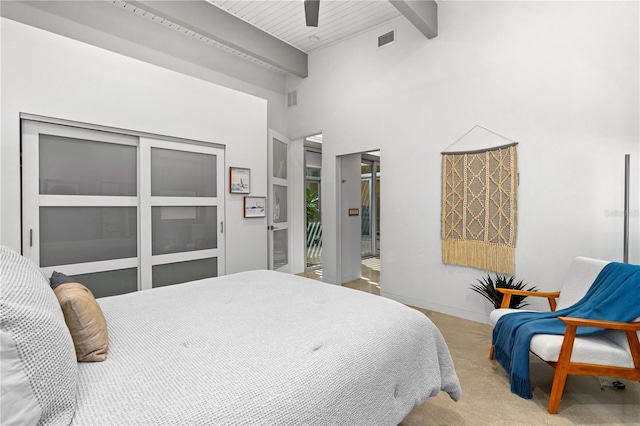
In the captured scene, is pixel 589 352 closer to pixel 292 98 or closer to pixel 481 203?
pixel 481 203

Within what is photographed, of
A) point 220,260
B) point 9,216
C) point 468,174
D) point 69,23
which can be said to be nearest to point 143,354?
point 9,216

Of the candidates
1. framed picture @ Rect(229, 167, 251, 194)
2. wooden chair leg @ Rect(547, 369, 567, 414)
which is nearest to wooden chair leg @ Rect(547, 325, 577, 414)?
wooden chair leg @ Rect(547, 369, 567, 414)

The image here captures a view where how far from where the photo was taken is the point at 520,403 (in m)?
2.05

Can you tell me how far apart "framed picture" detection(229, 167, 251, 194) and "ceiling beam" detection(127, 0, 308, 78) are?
1.65 m

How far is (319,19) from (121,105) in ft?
8.90

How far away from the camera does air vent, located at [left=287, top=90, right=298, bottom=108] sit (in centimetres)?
547

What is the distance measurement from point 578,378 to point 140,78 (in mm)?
4702

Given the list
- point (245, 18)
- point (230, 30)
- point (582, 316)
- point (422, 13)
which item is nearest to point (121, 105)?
point (230, 30)

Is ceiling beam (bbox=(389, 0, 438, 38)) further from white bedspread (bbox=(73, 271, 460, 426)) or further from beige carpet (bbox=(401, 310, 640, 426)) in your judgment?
beige carpet (bbox=(401, 310, 640, 426))

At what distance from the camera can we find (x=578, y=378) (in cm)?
235

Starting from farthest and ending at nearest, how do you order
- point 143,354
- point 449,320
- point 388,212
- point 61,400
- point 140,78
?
point 388,212
point 449,320
point 140,78
point 143,354
point 61,400

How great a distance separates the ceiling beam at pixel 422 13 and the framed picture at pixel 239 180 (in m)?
2.58

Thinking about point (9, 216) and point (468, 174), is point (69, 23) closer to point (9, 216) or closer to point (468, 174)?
point (9, 216)

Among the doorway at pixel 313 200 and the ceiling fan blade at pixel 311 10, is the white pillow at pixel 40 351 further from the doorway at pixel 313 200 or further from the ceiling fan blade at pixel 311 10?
the doorway at pixel 313 200
